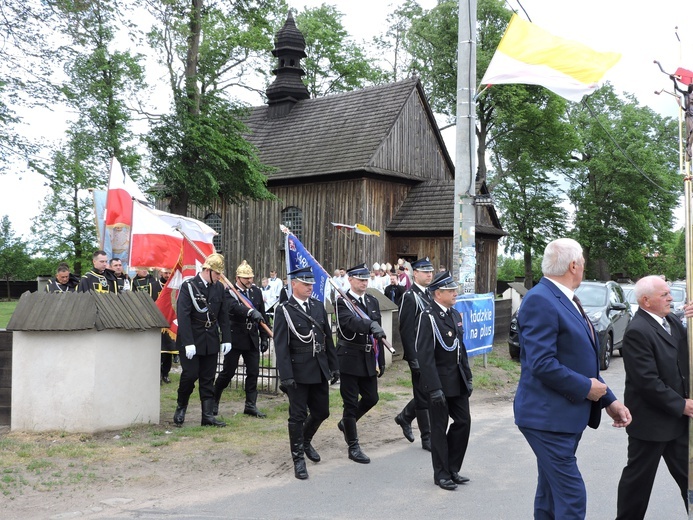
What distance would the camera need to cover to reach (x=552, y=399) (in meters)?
4.31

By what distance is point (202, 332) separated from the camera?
8898mm

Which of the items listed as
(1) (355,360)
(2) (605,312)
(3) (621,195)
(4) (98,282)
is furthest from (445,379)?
(3) (621,195)

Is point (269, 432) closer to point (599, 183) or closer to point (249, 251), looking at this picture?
point (249, 251)

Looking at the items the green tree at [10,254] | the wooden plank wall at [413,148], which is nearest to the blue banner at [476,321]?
the wooden plank wall at [413,148]

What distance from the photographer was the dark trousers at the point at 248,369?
9641 millimetres

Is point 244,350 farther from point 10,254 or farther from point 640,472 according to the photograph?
point 10,254

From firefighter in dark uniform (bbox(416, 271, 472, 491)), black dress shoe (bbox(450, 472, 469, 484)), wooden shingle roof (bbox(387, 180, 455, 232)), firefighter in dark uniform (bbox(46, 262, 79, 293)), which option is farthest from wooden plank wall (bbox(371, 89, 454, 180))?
black dress shoe (bbox(450, 472, 469, 484))

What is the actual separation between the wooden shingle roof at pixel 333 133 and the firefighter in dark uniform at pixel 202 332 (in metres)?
19.8

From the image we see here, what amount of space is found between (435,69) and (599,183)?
44.3 ft

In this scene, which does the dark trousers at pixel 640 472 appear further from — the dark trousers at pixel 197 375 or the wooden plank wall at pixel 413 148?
the wooden plank wall at pixel 413 148

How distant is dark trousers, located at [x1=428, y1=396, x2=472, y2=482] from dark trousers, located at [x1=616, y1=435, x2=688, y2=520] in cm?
180

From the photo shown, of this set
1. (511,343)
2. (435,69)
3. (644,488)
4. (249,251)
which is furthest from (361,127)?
(644,488)

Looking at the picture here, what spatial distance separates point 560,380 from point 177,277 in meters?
7.26

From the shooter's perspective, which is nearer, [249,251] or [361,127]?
[361,127]
